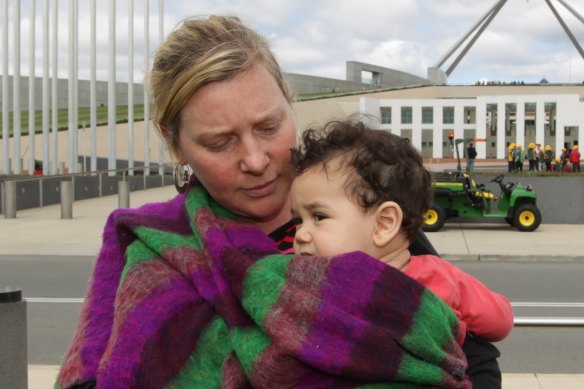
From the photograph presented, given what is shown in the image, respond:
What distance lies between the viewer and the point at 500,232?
16.6 meters

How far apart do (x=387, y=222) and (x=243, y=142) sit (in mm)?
377

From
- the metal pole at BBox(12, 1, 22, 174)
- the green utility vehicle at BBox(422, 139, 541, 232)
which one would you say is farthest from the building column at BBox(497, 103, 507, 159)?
the green utility vehicle at BBox(422, 139, 541, 232)

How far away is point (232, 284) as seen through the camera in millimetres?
1687

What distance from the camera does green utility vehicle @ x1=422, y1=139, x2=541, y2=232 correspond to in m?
16.5

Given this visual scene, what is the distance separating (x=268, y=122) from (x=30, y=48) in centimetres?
2947

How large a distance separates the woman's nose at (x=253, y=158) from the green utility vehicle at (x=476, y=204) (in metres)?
14.6

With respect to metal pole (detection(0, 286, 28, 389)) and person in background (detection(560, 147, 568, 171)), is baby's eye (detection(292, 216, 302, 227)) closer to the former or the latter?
metal pole (detection(0, 286, 28, 389))

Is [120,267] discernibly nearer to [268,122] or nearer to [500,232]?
[268,122]

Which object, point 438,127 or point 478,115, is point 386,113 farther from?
point 478,115

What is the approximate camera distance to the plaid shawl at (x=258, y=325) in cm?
158

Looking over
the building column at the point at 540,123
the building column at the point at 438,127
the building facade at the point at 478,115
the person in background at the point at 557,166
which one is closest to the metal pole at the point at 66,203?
the person in background at the point at 557,166

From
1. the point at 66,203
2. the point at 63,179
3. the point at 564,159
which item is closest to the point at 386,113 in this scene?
the point at 564,159

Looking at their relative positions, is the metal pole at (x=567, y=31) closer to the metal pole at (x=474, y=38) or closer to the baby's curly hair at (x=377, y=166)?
the metal pole at (x=474, y=38)

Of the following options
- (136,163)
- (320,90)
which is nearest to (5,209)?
(136,163)
